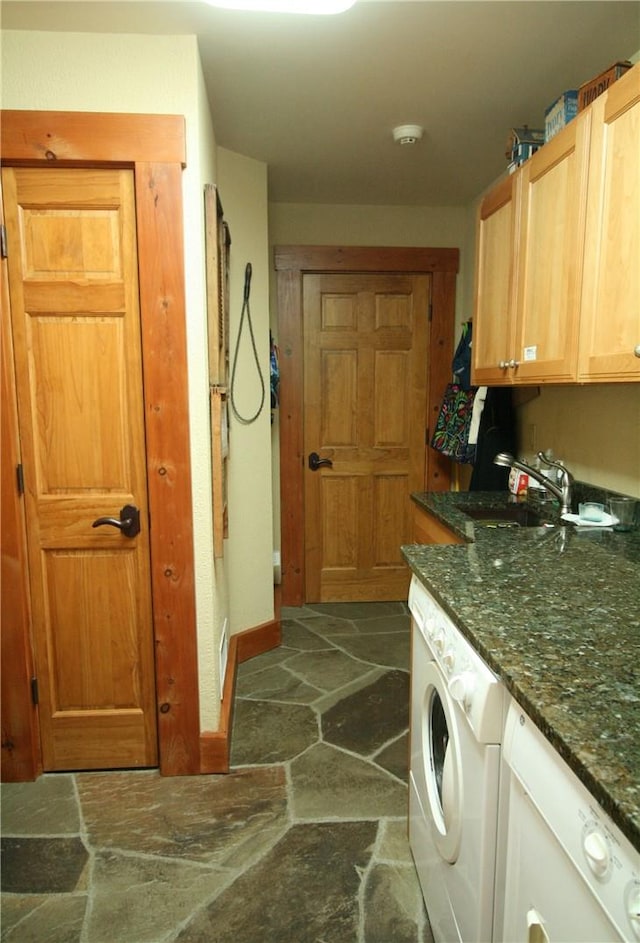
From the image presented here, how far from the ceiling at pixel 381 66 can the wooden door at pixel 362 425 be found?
855 millimetres

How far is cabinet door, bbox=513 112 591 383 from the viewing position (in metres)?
1.62

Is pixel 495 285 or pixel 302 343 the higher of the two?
pixel 495 285

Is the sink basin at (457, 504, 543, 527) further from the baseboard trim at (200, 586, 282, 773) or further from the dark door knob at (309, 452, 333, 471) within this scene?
the dark door knob at (309, 452, 333, 471)

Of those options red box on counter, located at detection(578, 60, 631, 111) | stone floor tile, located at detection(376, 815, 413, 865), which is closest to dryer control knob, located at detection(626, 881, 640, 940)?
stone floor tile, located at detection(376, 815, 413, 865)

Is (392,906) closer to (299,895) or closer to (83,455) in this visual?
(299,895)

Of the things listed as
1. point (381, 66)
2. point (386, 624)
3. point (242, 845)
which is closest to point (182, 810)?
point (242, 845)

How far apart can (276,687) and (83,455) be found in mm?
1464

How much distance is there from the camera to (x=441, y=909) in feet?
4.14

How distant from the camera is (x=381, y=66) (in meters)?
1.91

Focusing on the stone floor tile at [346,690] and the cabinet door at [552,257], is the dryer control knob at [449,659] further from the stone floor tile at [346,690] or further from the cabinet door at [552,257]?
the stone floor tile at [346,690]

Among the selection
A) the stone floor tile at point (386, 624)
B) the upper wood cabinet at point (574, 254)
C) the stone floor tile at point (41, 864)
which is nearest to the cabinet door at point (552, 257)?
the upper wood cabinet at point (574, 254)

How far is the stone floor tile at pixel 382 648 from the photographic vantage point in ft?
9.50

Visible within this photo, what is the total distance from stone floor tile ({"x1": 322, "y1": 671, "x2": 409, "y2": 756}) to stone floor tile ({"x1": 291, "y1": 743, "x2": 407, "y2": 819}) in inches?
3.6

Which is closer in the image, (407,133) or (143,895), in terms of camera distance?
(143,895)
